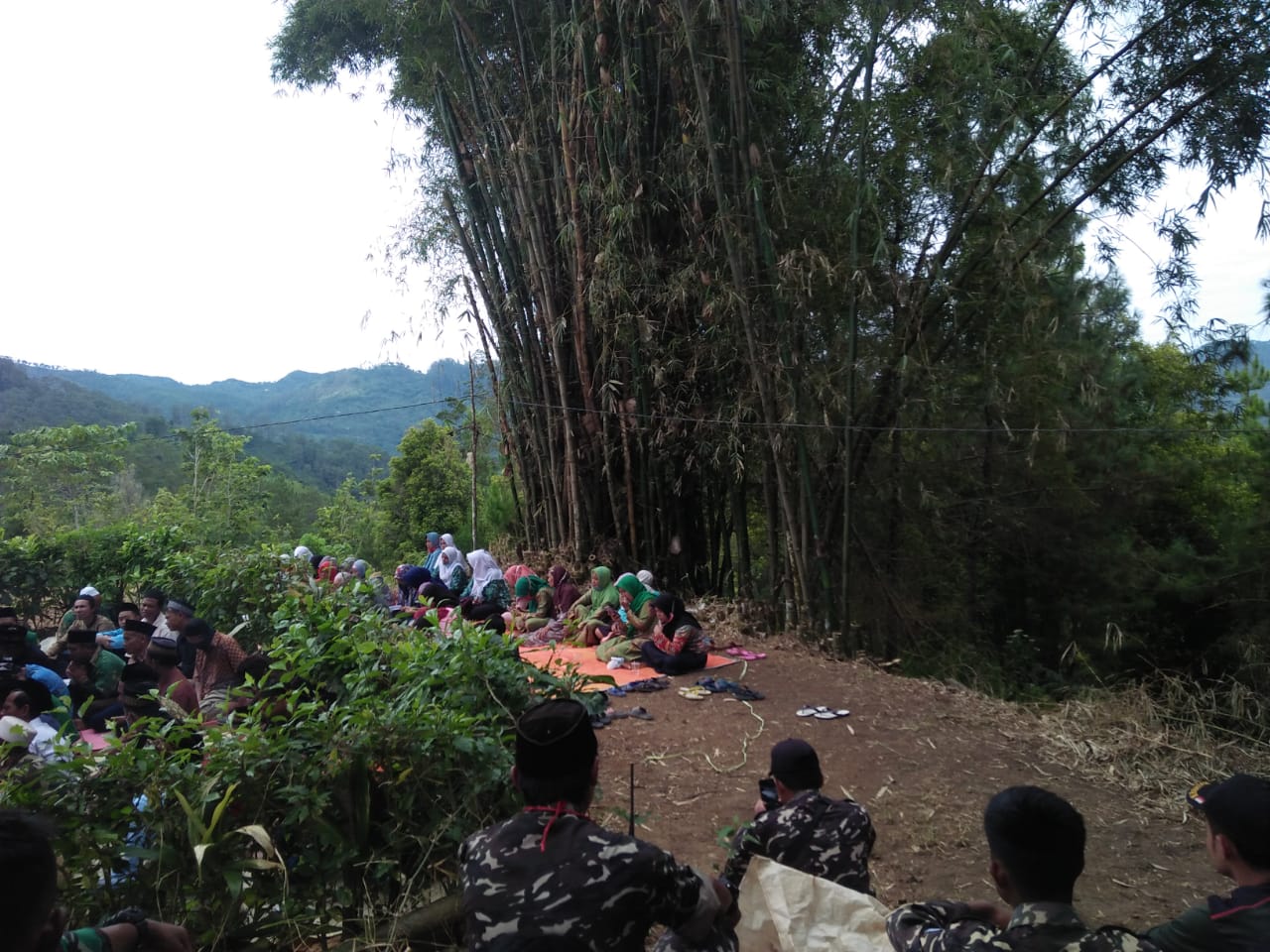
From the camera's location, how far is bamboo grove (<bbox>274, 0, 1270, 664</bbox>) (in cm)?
594

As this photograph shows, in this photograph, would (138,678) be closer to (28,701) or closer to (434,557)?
(28,701)

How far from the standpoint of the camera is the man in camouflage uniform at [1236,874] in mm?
1441

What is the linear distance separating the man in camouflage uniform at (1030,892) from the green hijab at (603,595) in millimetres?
6016

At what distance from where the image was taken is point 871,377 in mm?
6688

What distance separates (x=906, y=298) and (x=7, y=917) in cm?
631

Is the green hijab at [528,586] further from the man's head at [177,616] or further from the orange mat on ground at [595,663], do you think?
the man's head at [177,616]

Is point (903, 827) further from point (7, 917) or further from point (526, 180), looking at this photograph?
point (526, 180)

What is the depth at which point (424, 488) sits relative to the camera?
15758 millimetres

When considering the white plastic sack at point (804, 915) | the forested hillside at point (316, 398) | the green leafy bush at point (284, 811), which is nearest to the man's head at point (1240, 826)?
the white plastic sack at point (804, 915)

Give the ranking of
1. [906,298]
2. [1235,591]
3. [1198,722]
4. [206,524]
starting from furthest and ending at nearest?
1. [206,524]
2. [1235,591]
3. [906,298]
4. [1198,722]

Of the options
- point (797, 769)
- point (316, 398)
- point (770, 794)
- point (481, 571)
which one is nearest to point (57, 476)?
point (481, 571)

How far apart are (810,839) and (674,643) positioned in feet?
14.5

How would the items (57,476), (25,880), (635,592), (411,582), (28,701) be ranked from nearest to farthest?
(25,880) < (28,701) < (635,592) < (411,582) < (57,476)

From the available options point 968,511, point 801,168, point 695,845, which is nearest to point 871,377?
point 801,168
